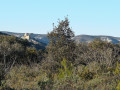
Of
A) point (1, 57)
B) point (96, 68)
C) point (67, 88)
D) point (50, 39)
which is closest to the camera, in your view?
point (67, 88)

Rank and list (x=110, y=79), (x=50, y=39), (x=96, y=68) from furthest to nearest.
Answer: (x=50, y=39), (x=96, y=68), (x=110, y=79)

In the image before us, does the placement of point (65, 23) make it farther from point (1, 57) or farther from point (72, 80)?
point (1, 57)

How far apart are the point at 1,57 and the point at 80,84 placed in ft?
64.9

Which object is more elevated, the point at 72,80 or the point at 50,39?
the point at 50,39

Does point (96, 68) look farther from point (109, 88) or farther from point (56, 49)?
point (109, 88)

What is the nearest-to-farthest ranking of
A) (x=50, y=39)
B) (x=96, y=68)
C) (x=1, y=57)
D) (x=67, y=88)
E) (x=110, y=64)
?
(x=67, y=88), (x=96, y=68), (x=110, y=64), (x=50, y=39), (x=1, y=57)

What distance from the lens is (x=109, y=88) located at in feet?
27.2

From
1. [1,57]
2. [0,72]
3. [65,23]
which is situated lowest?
[1,57]

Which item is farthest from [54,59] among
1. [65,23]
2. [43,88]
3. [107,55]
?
[43,88]

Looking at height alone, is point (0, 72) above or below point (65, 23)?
below

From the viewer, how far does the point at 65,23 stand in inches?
680

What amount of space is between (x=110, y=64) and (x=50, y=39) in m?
4.66

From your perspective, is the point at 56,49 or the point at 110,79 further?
the point at 56,49

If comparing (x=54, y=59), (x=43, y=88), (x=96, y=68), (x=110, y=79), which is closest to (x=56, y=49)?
(x=54, y=59)
